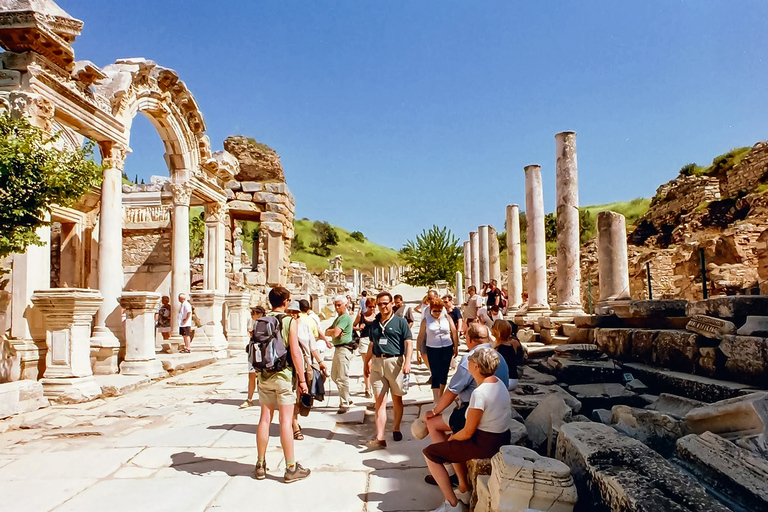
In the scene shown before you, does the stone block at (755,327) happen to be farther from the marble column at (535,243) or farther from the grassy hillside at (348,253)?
the grassy hillside at (348,253)

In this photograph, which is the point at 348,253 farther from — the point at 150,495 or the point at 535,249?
the point at 150,495

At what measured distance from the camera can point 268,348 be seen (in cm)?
443

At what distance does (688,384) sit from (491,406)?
3.27 m

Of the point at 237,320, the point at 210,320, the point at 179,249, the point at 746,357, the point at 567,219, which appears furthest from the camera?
the point at 237,320

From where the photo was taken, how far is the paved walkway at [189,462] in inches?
156

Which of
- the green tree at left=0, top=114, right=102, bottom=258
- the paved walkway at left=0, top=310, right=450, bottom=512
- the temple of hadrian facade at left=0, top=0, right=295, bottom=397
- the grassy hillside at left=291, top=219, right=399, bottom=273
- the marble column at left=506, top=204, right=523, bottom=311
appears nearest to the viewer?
the paved walkway at left=0, top=310, right=450, bottom=512

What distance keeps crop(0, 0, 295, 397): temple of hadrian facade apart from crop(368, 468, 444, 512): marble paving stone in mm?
5558

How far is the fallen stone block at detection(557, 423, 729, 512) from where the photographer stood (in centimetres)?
255

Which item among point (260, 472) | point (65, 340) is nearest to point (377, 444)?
point (260, 472)

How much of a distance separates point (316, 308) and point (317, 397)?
55.2ft

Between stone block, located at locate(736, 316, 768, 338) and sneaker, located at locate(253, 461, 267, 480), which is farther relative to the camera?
stone block, located at locate(736, 316, 768, 338)

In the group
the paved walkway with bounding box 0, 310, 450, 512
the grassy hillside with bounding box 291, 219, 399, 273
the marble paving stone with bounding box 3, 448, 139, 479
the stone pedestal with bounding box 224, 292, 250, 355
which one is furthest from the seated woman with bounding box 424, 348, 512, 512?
the grassy hillside with bounding box 291, 219, 399, 273

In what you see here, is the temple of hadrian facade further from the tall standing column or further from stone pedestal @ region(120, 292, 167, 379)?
the tall standing column

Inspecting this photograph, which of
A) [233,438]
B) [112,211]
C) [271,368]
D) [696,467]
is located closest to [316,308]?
[112,211]
